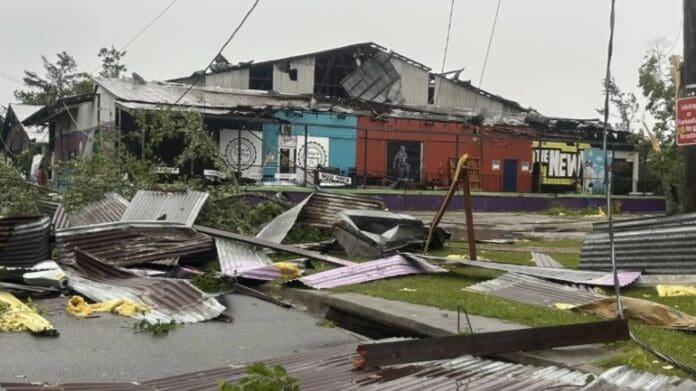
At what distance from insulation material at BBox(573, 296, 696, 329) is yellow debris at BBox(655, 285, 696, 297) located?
1.20 meters

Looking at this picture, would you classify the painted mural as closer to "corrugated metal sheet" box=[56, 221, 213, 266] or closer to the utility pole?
"corrugated metal sheet" box=[56, 221, 213, 266]

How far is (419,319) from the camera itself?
6188 mm

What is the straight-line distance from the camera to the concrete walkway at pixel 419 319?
479cm

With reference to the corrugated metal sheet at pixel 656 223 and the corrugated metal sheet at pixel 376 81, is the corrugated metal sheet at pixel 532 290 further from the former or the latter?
the corrugated metal sheet at pixel 376 81

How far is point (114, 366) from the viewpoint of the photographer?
5016 millimetres

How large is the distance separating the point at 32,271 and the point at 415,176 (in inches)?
934

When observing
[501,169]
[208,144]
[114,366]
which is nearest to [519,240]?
[208,144]

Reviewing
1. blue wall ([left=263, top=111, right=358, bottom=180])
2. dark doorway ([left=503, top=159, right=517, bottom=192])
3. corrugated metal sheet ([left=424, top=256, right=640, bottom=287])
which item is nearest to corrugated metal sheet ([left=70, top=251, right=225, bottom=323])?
corrugated metal sheet ([left=424, top=256, right=640, bottom=287])

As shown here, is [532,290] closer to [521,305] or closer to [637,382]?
[521,305]

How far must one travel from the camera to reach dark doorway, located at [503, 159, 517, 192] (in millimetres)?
33719

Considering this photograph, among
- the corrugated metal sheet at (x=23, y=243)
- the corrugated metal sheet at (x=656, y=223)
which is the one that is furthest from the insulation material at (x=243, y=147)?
the corrugated metal sheet at (x=656, y=223)

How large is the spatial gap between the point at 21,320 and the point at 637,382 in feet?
16.4

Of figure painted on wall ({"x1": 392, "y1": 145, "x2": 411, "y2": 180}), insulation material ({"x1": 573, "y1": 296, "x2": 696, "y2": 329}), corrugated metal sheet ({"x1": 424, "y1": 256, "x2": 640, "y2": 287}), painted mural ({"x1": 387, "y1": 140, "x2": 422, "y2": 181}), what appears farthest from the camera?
figure painted on wall ({"x1": 392, "y1": 145, "x2": 411, "y2": 180})

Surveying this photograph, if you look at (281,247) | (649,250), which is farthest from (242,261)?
(649,250)
